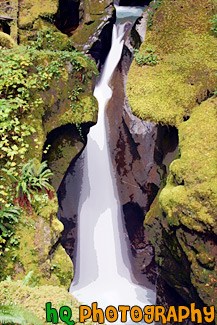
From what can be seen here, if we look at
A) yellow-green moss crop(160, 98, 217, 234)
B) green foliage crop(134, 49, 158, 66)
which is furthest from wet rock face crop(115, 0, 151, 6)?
yellow-green moss crop(160, 98, 217, 234)

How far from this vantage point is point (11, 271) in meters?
5.25

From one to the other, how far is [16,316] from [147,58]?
583cm

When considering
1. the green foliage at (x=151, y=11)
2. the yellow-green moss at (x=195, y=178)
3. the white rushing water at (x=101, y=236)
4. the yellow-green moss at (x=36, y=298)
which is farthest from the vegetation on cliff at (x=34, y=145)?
the white rushing water at (x=101, y=236)

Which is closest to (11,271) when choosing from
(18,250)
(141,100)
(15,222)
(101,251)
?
(18,250)

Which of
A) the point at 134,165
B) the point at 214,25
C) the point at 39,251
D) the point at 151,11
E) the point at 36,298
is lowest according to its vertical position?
the point at 36,298

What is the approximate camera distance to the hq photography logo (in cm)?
304

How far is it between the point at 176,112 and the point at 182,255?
8.99 ft

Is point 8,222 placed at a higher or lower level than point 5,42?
lower

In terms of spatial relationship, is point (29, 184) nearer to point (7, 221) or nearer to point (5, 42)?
point (7, 221)

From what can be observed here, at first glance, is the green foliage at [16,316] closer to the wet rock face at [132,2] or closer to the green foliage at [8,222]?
the green foliage at [8,222]

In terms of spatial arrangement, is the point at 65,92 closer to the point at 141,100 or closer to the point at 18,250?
the point at 141,100

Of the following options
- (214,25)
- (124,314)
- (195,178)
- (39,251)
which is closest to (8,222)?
(39,251)

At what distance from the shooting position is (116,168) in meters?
11.9

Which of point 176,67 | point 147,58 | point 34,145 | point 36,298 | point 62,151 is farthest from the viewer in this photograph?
point 62,151
